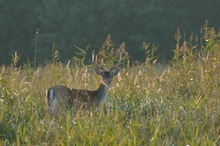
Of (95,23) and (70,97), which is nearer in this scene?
(70,97)

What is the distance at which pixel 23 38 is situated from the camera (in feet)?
118

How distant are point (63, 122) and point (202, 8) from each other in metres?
29.5

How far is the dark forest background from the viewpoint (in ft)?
107

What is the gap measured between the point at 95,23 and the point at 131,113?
27.7 metres

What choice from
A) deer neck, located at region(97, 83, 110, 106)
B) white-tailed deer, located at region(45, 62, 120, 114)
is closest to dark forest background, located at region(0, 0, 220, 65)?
deer neck, located at region(97, 83, 110, 106)

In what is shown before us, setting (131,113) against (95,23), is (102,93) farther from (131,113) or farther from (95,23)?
(95,23)

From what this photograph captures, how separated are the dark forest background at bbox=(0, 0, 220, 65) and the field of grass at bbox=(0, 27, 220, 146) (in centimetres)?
2333

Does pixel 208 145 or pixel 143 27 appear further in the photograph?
pixel 143 27

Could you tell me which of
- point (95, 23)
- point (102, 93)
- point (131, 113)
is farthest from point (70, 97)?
point (95, 23)

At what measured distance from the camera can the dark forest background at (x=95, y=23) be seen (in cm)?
3269

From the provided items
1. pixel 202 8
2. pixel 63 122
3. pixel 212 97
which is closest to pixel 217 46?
pixel 212 97

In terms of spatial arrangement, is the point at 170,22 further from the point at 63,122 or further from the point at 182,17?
the point at 63,122

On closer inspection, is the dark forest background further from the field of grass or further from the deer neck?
the deer neck

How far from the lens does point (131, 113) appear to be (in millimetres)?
6711
